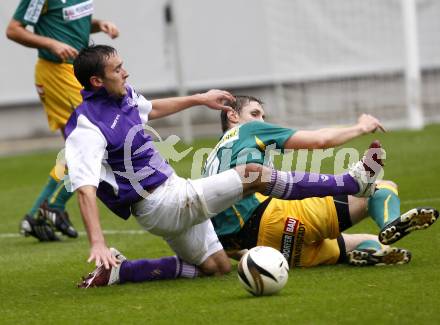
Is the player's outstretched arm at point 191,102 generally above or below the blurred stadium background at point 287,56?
above

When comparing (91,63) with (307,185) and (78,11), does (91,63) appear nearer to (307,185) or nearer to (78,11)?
(307,185)

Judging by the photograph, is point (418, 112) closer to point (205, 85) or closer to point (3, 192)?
point (205, 85)

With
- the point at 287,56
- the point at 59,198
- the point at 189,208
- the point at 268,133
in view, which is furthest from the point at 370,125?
the point at 287,56

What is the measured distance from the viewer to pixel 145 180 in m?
6.34

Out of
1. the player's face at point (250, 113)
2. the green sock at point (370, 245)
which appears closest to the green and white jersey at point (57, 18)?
the player's face at point (250, 113)

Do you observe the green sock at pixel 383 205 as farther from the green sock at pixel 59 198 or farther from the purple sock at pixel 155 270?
the green sock at pixel 59 198

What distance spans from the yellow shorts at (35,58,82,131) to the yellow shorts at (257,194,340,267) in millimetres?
2890

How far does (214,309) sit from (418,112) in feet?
35.6

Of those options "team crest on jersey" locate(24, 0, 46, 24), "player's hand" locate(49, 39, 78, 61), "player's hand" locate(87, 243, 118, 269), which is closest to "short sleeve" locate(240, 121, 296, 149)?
"player's hand" locate(87, 243, 118, 269)

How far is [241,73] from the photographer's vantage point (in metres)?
19.4

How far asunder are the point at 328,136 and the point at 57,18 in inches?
147

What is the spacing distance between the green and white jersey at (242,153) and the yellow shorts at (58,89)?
8.15ft

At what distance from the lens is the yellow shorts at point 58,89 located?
8984 millimetres

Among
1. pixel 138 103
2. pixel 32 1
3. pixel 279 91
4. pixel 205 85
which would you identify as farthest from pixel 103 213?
pixel 205 85
